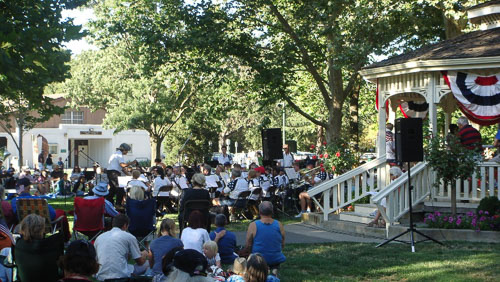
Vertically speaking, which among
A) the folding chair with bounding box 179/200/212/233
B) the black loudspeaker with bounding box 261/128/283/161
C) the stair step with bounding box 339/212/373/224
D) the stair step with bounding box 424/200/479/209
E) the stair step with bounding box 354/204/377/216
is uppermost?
the black loudspeaker with bounding box 261/128/283/161

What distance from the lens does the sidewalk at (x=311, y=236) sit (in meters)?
12.4

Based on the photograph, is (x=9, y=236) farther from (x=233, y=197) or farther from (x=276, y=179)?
(x=276, y=179)

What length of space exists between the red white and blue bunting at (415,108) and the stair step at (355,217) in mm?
4865

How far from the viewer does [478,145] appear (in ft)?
42.0

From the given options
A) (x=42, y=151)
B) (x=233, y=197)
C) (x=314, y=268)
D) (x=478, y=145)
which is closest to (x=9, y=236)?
(x=314, y=268)

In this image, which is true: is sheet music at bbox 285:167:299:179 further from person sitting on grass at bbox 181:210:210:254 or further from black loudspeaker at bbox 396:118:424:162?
person sitting on grass at bbox 181:210:210:254

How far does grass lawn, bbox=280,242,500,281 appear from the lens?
29.0 ft

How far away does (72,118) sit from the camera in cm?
6328

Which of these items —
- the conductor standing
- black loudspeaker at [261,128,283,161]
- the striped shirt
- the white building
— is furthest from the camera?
the white building

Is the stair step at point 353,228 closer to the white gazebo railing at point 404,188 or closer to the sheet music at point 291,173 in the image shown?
the white gazebo railing at point 404,188

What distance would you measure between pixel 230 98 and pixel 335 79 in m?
6.53

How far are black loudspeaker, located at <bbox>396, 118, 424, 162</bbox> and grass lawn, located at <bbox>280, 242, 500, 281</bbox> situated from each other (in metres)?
1.64

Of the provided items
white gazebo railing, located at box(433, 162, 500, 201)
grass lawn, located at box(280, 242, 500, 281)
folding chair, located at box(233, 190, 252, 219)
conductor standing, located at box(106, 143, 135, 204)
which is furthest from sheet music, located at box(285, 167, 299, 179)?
grass lawn, located at box(280, 242, 500, 281)

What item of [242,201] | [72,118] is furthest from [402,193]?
[72,118]
